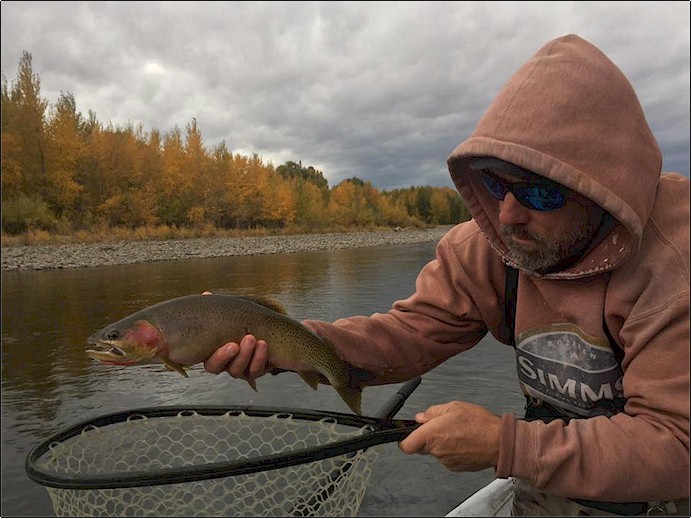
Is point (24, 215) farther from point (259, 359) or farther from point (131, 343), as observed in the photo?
point (259, 359)

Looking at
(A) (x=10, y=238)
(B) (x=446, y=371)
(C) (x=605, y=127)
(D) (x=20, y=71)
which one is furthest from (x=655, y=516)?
(D) (x=20, y=71)

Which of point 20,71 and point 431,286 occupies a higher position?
point 20,71

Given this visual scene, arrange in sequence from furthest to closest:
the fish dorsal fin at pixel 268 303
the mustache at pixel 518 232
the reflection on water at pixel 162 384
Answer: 1. the reflection on water at pixel 162 384
2. the fish dorsal fin at pixel 268 303
3. the mustache at pixel 518 232

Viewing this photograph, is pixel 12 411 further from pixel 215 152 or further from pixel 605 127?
pixel 215 152

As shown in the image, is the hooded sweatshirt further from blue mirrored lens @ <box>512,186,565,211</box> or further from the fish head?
the fish head

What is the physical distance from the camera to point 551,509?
1.81m

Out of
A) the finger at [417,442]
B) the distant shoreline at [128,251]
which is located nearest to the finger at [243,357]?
the finger at [417,442]

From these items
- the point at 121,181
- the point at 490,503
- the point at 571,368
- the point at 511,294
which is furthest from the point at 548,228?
the point at 121,181

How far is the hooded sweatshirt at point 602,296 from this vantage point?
4.43 feet

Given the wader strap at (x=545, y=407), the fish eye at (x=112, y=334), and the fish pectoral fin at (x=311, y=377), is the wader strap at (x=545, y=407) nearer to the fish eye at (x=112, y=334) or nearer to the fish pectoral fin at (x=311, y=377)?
the fish pectoral fin at (x=311, y=377)

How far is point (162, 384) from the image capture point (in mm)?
6320

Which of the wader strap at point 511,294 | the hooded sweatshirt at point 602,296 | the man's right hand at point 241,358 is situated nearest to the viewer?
the hooded sweatshirt at point 602,296

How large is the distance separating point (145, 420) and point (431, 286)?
122 centimetres

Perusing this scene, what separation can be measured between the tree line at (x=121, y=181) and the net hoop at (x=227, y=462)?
28.5 metres
